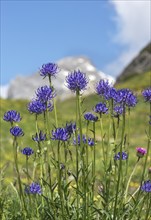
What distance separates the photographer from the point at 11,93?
417ft

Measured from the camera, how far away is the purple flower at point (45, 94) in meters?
5.59

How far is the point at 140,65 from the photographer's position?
A: 72750 millimetres

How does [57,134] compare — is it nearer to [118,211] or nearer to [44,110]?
[44,110]

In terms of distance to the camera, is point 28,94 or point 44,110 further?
point 28,94

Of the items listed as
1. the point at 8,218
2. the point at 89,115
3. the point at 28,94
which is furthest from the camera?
the point at 28,94

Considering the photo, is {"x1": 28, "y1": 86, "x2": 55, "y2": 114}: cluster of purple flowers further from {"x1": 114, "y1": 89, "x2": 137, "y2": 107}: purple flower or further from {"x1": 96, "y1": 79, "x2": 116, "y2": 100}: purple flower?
{"x1": 114, "y1": 89, "x2": 137, "y2": 107}: purple flower

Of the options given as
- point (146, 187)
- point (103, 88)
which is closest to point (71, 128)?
point (103, 88)

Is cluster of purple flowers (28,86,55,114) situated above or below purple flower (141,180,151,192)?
above

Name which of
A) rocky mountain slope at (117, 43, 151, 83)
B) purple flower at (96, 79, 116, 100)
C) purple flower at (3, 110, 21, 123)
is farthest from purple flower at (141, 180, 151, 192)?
rocky mountain slope at (117, 43, 151, 83)

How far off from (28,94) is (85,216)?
116 meters

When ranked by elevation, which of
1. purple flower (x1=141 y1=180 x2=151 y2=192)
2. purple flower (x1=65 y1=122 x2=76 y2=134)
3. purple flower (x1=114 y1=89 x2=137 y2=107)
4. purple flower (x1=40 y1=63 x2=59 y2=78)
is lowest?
purple flower (x1=141 y1=180 x2=151 y2=192)

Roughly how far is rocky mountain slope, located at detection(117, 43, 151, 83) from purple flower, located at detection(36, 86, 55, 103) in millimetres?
63652

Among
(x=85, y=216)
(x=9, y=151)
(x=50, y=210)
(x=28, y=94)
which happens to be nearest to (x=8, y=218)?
(x=50, y=210)

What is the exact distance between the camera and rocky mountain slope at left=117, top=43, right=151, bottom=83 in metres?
70.9
